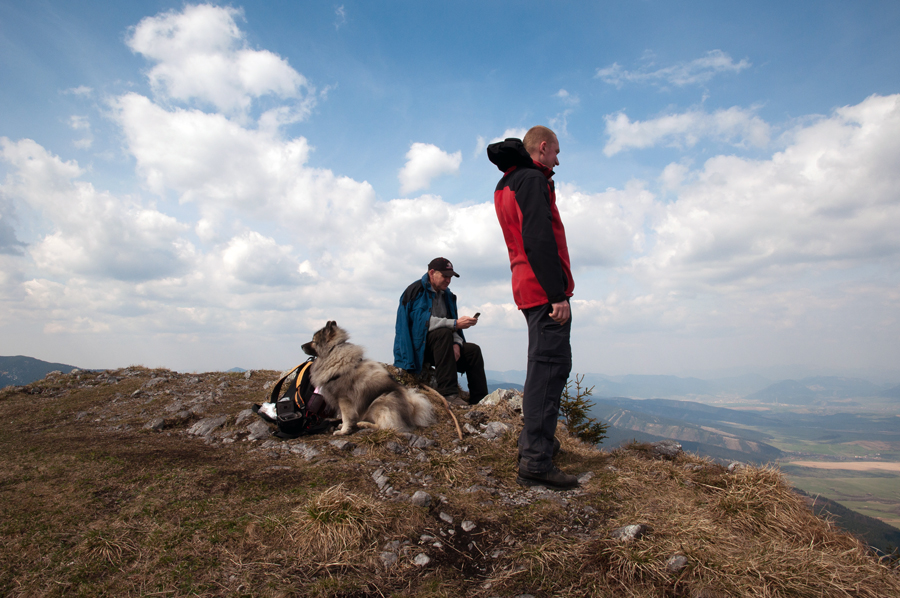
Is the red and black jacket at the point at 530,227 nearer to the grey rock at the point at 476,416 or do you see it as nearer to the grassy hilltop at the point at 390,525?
the grassy hilltop at the point at 390,525

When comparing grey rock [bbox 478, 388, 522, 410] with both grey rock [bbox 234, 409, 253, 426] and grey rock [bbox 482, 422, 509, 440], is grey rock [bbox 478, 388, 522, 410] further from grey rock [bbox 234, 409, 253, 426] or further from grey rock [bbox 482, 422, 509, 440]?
grey rock [bbox 234, 409, 253, 426]

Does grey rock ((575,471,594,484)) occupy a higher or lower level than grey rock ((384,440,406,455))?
lower

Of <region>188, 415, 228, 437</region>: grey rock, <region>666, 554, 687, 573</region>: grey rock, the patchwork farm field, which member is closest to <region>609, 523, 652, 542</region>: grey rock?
<region>666, 554, 687, 573</region>: grey rock

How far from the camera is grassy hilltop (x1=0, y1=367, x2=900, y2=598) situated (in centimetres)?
→ 239

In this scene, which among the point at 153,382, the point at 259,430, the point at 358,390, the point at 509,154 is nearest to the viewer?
the point at 509,154

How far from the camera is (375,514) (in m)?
3.07

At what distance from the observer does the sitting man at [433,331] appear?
23.4 ft

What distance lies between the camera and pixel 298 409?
577cm

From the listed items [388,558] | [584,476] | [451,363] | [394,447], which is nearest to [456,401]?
[451,363]

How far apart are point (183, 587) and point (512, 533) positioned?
7.26 ft

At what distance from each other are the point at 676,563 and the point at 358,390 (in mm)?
4694

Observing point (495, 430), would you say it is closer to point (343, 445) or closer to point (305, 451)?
point (343, 445)

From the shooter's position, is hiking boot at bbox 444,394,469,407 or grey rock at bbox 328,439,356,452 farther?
hiking boot at bbox 444,394,469,407

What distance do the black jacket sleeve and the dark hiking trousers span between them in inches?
9.3
